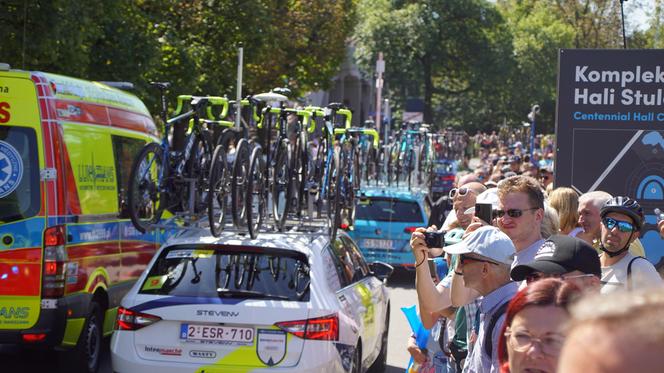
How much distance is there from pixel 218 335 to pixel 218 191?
8.50 feet

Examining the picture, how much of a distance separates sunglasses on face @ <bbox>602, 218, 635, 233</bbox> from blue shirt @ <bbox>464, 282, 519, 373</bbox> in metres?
1.65

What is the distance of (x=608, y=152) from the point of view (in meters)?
9.23

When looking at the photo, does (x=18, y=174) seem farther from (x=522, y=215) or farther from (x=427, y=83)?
(x=427, y=83)

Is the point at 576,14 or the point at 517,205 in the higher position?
the point at 576,14

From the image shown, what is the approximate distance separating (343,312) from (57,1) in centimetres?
888

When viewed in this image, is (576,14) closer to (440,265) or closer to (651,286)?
(440,265)

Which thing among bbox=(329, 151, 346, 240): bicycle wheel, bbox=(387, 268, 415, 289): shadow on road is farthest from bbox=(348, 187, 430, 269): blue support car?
bbox=(329, 151, 346, 240): bicycle wheel

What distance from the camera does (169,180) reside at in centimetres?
1006

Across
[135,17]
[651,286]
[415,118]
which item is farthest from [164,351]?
[415,118]

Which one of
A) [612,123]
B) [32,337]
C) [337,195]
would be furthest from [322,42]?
[32,337]

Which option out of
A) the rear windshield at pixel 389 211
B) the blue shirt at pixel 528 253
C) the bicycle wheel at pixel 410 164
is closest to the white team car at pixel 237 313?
the blue shirt at pixel 528 253

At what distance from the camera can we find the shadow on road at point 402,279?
17219 millimetres

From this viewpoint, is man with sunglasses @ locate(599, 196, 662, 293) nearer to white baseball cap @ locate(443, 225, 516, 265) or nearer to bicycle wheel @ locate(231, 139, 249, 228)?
white baseball cap @ locate(443, 225, 516, 265)

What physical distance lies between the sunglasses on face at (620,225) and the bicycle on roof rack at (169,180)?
4.58 metres
